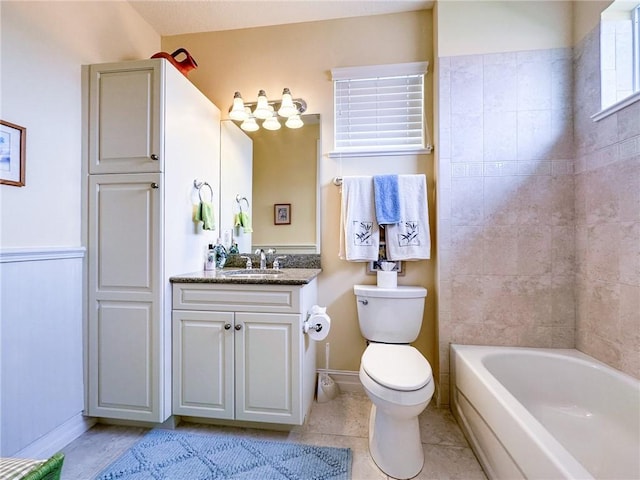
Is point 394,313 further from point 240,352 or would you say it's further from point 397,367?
point 240,352

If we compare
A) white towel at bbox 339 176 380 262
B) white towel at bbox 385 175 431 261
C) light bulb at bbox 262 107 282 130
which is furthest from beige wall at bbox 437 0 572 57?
light bulb at bbox 262 107 282 130

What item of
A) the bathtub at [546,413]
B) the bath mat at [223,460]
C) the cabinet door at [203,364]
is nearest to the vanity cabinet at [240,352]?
the cabinet door at [203,364]

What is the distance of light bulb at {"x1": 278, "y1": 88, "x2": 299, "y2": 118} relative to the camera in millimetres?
2010

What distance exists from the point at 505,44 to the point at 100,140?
2.42 metres

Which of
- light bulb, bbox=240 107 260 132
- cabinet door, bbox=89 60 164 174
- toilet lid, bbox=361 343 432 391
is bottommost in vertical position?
toilet lid, bbox=361 343 432 391

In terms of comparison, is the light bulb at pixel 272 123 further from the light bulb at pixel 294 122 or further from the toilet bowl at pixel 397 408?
the toilet bowl at pixel 397 408

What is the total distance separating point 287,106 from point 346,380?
1.95 m

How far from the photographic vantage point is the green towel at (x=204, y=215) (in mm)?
1825

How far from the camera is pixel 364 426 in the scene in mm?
1683

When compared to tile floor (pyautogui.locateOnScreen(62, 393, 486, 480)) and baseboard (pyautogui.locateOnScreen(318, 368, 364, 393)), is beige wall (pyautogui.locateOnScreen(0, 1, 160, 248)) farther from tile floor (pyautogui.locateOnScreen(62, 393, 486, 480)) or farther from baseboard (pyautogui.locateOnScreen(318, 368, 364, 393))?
baseboard (pyautogui.locateOnScreen(318, 368, 364, 393))

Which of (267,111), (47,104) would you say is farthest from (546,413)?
(47,104)

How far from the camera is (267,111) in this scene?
2049 millimetres

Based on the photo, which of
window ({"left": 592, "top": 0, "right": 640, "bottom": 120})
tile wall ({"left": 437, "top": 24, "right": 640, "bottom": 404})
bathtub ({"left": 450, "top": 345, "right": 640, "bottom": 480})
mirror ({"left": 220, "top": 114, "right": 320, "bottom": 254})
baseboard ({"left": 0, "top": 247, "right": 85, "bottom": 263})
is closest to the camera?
bathtub ({"left": 450, "top": 345, "right": 640, "bottom": 480})

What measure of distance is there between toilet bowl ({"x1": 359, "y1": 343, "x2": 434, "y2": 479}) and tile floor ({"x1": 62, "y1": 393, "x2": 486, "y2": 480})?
6 centimetres
